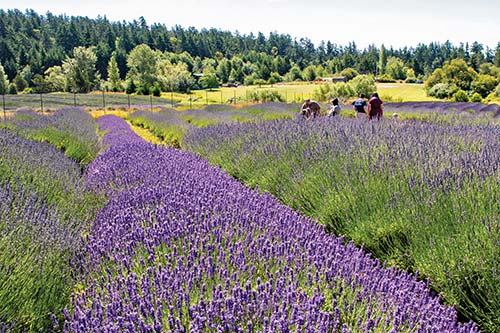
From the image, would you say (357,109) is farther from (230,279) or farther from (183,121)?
(230,279)

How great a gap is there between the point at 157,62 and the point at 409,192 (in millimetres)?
68942

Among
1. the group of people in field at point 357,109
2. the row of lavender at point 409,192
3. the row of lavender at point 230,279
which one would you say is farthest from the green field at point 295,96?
the row of lavender at point 230,279

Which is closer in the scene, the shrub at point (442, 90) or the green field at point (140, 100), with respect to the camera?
the green field at point (140, 100)

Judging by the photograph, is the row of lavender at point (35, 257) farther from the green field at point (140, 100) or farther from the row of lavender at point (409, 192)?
the green field at point (140, 100)

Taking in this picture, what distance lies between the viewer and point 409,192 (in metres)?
3.54

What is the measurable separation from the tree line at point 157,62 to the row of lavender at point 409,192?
126 feet

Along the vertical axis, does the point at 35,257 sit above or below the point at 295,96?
above

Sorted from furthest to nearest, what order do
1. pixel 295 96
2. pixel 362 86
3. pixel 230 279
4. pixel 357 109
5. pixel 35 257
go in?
pixel 295 96, pixel 362 86, pixel 357 109, pixel 35 257, pixel 230 279

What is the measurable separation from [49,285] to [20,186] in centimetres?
163

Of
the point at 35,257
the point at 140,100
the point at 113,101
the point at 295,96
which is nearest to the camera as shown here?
the point at 35,257

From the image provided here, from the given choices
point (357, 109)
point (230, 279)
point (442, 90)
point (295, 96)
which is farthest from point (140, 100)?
point (230, 279)

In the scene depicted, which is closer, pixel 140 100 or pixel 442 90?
pixel 442 90

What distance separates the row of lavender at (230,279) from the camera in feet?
5.60

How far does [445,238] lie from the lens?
297 cm
